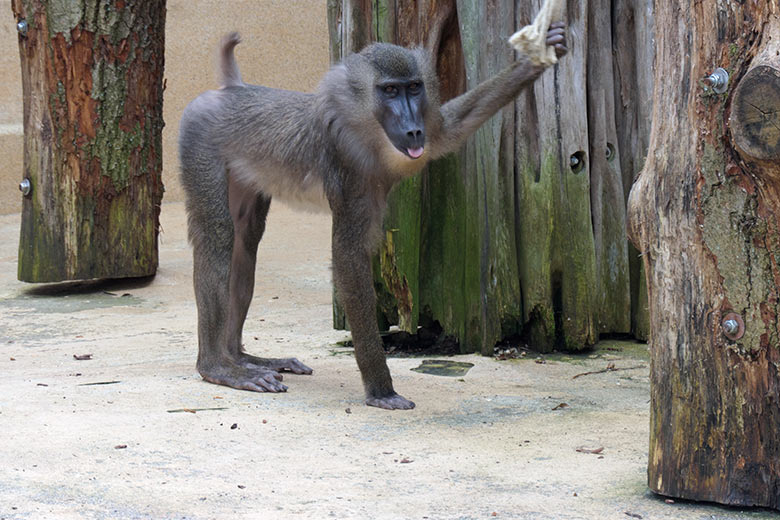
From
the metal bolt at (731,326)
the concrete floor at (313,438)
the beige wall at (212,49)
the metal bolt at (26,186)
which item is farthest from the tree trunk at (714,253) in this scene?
the beige wall at (212,49)

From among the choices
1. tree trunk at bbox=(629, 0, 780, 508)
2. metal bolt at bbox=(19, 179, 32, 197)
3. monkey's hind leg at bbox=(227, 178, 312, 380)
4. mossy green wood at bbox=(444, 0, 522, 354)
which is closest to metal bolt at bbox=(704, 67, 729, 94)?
tree trunk at bbox=(629, 0, 780, 508)

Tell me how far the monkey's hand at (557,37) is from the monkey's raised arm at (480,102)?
0.18m

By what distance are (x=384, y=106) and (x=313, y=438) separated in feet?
5.52

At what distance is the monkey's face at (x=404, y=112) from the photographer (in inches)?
200

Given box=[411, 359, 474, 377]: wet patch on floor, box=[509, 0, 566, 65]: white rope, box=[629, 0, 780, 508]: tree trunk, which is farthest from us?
box=[411, 359, 474, 377]: wet patch on floor

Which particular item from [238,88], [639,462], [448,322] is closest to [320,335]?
[448,322]

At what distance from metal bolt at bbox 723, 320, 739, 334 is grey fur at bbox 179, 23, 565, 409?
202 centimetres

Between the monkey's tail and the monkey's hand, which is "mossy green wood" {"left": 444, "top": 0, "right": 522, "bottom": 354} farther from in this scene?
the monkey's tail

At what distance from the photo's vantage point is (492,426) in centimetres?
495

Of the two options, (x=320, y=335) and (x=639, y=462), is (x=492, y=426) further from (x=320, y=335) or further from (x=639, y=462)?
(x=320, y=335)

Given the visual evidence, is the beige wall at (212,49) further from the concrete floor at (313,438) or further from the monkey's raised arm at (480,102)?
the monkey's raised arm at (480,102)

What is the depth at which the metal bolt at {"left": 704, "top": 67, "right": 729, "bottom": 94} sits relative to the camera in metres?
3.41

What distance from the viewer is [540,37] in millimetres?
4906

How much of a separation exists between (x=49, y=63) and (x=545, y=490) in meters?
6.52
